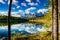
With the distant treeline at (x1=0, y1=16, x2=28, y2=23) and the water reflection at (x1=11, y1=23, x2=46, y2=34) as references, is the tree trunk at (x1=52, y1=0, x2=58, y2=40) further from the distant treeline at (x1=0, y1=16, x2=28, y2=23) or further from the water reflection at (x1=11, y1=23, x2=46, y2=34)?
the distant treeline at (x1=0, y1=16, x2=28, y2=23)

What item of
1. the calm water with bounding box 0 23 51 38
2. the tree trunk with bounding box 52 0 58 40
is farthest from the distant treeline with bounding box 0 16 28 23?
the tree trunk with bounding box 52 0 58 40

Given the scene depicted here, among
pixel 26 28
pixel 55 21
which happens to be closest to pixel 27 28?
pixel 26 28

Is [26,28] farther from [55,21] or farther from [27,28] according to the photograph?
[55,21]

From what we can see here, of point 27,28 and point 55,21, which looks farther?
point 27,28

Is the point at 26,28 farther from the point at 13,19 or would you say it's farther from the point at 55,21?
the point at 55,21

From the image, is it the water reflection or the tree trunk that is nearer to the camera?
the tree trunk

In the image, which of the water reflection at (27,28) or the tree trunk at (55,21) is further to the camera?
the water reflection at (27,28)

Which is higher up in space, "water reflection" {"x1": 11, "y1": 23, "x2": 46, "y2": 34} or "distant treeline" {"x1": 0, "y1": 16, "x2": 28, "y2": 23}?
"distant treeline" {"x1": 0, "y1": 16, "x2": 28, "y2": 23}

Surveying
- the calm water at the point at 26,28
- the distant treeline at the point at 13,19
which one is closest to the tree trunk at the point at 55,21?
the calm water at the point at 26,28

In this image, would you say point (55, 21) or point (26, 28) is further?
point (26, 28)

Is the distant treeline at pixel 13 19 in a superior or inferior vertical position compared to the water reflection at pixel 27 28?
superior

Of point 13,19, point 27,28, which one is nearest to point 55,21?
point 27,28

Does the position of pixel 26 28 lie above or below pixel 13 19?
below

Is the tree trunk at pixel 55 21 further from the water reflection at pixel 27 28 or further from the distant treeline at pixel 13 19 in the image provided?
the distant treeline at pixel 13 19
